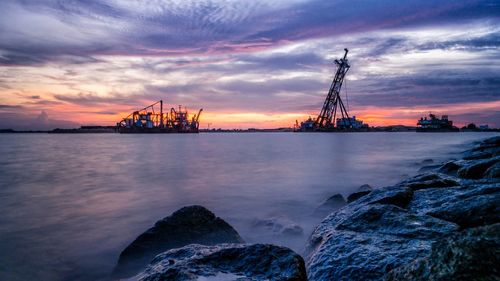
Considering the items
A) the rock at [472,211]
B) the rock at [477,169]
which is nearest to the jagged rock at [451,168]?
the rock at [477,169]

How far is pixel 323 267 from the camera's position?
2.41m

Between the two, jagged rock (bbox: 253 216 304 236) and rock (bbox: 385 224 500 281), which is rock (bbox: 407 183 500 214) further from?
jagged rock (bbox: 253 216 304 236)

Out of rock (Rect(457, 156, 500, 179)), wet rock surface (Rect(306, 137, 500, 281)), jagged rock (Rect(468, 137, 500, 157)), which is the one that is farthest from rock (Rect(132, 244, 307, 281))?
jagged rock (Rect(468, 137, 500, 157))

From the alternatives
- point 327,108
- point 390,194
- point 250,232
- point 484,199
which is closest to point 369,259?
point 484,199

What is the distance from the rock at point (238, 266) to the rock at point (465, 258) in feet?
2.88

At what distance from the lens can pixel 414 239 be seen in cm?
248

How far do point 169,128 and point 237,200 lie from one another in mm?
110134

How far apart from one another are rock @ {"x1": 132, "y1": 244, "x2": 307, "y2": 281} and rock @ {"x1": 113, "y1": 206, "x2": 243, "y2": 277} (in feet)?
5.84

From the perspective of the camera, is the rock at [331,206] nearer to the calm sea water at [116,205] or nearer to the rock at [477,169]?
the calm sea water at [116,205]

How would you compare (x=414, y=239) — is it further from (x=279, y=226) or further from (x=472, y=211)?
(x=279, y=226)

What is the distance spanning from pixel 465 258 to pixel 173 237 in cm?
363

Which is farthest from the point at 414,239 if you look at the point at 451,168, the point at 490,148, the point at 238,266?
the point at 490,148

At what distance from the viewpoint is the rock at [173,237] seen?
13.9ft

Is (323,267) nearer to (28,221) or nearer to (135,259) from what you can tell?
(135,259)
